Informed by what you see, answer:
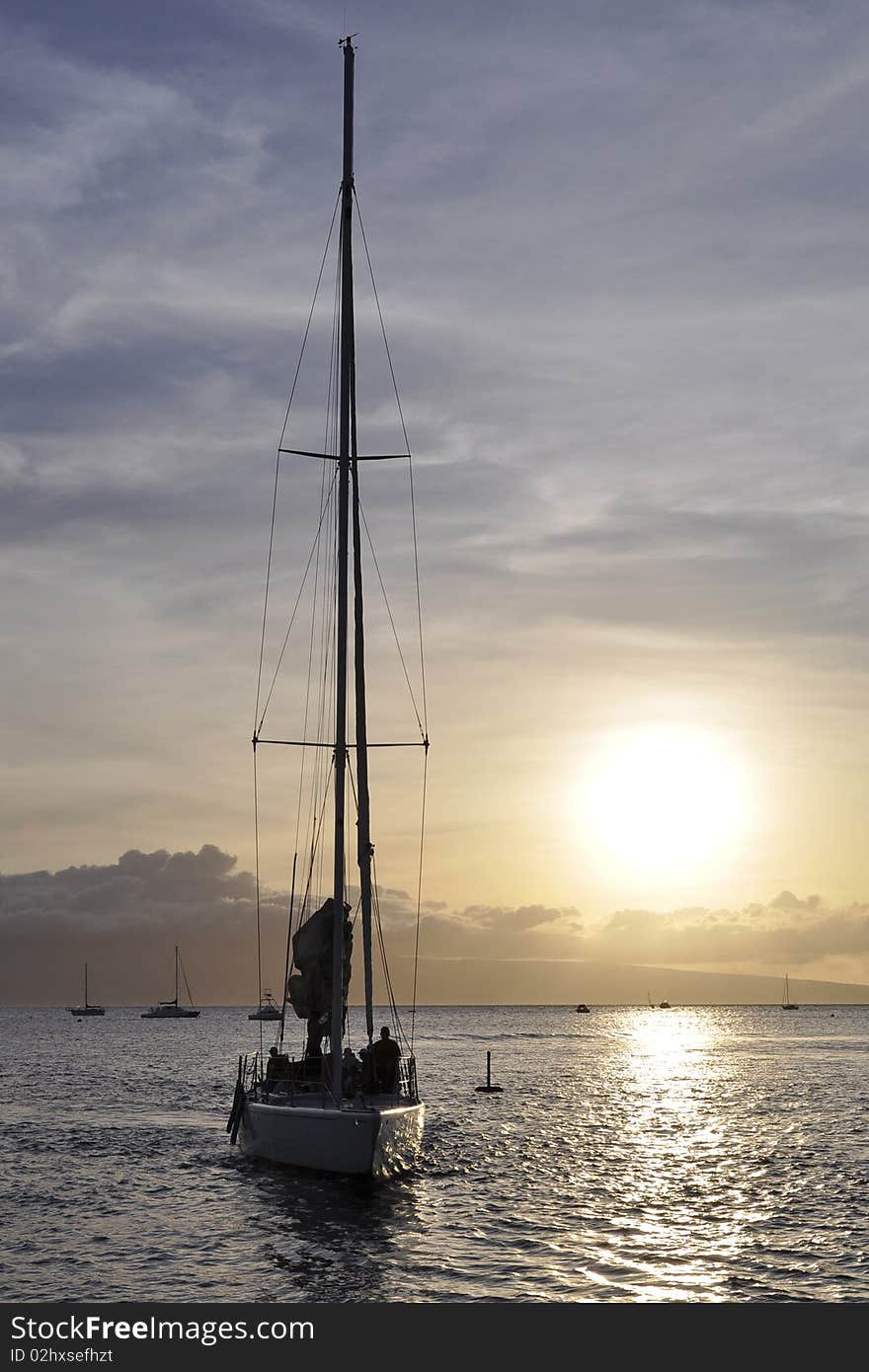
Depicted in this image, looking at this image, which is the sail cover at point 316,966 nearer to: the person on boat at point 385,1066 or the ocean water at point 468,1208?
the person on boat at point 385,1066

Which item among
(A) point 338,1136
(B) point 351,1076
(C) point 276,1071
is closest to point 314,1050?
(C) point 276,1071

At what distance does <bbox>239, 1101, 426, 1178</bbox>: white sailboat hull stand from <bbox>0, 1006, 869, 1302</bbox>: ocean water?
0.70 metres

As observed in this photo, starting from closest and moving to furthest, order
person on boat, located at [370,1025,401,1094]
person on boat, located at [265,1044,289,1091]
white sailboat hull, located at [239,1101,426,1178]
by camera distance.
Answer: white sailboat hull, located at [239,1101,426,1178] → person on boat, located at [370,1025,401,1094] → person on boat, located at [265,1044,289,1091]

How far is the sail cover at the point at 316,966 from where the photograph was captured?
37.2 m

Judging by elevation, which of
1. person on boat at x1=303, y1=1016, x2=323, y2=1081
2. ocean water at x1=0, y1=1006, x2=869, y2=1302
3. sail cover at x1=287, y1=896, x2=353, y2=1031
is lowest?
ocean water at x1=0, y1=1006, x2=869, y2=1302

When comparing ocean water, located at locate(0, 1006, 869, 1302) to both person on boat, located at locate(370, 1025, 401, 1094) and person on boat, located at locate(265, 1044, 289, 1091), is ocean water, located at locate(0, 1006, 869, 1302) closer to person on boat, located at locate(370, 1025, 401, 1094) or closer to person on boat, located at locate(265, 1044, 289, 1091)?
person on boat, located at locate(265, 1044, 289, 1091)

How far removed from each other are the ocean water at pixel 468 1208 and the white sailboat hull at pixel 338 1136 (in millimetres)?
704

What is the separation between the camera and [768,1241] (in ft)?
97.6

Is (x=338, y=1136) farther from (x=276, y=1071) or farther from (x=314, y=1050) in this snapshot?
(x=276, y=1071)

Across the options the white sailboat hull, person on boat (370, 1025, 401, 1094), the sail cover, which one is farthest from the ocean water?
the sail cover

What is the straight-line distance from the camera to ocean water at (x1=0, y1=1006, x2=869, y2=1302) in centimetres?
2547

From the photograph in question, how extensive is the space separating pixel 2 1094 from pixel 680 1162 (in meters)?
46.3
